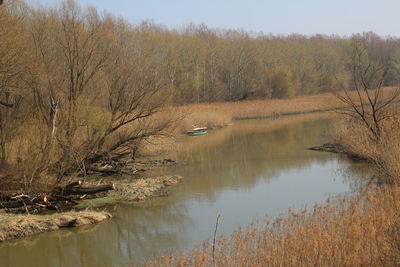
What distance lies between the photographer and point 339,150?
18438mm

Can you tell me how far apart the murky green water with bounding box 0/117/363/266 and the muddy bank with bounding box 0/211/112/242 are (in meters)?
0.23

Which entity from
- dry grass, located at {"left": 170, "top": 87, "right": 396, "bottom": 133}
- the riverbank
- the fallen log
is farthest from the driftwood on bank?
dry grass, located at {"left": 170, "top": 87, "right": 396, "bottom": 133}

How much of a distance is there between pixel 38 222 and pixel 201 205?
3.83 metres

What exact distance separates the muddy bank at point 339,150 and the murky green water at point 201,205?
505mm

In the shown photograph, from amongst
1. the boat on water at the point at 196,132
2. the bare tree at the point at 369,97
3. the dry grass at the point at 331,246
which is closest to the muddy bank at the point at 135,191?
the dry grass at the point at 331,246

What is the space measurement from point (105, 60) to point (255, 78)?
119 ft

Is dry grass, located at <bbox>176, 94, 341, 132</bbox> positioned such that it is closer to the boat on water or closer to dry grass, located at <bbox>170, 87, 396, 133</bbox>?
dry grass, located at <bbox>170, 87, 396, 133</bbox>

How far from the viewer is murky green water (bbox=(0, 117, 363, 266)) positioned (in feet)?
28.3

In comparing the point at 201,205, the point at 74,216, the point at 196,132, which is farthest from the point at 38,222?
the point at 196,132

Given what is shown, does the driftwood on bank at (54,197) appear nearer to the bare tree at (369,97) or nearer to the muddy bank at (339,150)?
the bare tree at (369,97)

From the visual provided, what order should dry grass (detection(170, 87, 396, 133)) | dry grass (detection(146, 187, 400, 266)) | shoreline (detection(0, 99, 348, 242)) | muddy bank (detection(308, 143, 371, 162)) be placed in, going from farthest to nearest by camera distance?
dry grass (detection(170, 87, 396, 133))
muddy bank (detection(308, 143, 371, 162))
shoreline (detection(0, 99, 348, 242))
dry grass (detection(146, 187, 400, 266))

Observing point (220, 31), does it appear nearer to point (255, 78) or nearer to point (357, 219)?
point (255, 78)

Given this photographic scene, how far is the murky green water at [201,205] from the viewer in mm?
8633

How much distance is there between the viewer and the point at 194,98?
46.0 metres
